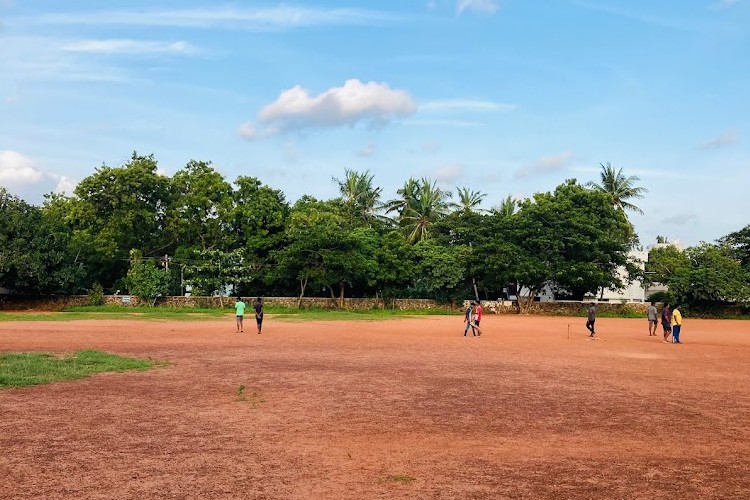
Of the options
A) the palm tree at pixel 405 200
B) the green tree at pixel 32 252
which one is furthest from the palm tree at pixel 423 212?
the green tree at pixel 32 252

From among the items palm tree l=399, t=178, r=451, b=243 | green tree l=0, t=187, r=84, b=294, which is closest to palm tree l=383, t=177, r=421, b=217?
palm tree l=399, t=178, r=451, b=243

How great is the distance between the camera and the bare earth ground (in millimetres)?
7523

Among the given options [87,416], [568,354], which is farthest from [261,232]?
[87,416]

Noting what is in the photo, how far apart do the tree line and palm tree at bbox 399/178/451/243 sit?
4.46 metres

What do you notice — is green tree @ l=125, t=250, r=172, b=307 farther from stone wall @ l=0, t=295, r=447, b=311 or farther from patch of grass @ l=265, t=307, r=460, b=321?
patch of grass @ l=265, t=307, r=460, b=321

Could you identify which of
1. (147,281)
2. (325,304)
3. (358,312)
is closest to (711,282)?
(358,312)

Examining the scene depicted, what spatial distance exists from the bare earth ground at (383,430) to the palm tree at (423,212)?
1843 inches

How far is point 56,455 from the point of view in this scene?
8.53 metres

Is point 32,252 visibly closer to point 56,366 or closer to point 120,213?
point 120,213

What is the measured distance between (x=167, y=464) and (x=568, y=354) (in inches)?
690

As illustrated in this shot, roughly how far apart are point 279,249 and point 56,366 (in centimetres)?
4111

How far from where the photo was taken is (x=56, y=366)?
1681cm

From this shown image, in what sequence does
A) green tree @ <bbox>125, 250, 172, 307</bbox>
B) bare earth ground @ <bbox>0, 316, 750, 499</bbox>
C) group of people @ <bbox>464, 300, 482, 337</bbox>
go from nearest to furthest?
bare earth ground @ <bbox>0, 316, 750, 499</bbox> → group of people @ <bbox>464, 300, 482, 337</bbox> → green tree @ <bbox>125, 250, 172, 307</bbox>

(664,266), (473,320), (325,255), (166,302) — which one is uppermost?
(664,266)
